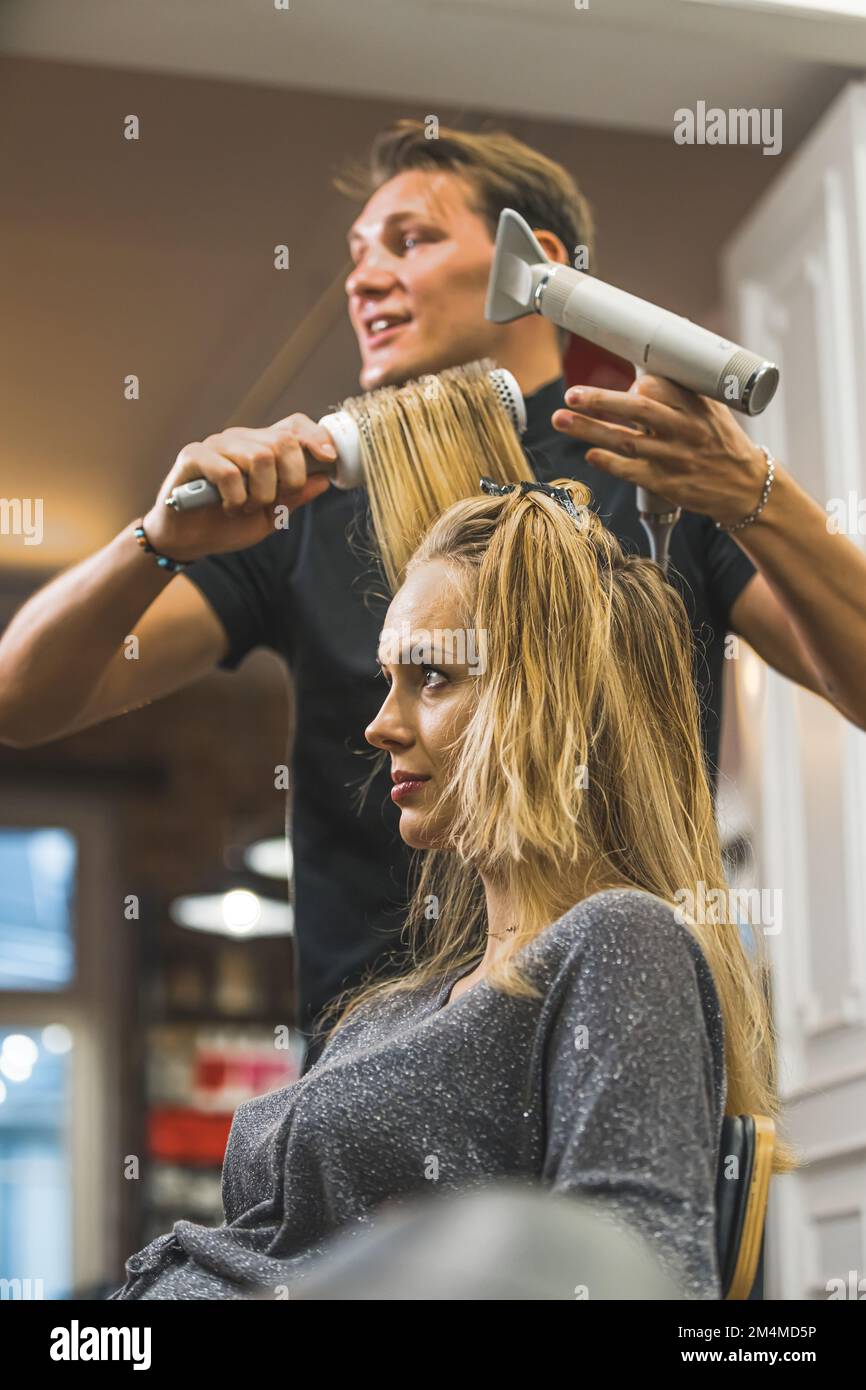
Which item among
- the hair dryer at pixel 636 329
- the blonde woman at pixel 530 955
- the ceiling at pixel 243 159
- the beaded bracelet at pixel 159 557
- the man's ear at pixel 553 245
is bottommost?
the blonde woman at pixel 530 955

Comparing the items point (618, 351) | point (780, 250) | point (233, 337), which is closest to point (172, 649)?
point (618, 351)

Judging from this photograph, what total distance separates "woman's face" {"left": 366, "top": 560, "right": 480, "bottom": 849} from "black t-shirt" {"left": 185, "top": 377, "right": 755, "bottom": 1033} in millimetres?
136

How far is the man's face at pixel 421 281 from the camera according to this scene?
4.88 feet

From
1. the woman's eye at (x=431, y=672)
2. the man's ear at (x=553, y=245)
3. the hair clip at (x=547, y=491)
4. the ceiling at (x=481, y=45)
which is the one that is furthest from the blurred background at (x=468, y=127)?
the woman's eye at (x=431, y=672)

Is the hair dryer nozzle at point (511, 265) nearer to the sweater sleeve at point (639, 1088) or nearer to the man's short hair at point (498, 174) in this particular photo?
the man's short hair at point (498, 174)

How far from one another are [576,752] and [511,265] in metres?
0.53

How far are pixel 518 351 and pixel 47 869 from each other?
4.06 m

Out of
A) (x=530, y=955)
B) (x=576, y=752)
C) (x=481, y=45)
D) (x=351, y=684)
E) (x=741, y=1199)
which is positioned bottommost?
(x=741, y=1199)

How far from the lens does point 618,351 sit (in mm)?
1338

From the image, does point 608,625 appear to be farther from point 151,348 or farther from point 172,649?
point 151,348

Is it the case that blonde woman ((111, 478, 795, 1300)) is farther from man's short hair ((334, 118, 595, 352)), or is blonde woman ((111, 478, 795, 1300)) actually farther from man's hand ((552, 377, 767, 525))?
man's short hair ((334, 118, 595, 352))

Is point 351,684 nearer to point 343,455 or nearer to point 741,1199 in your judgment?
point 343,455

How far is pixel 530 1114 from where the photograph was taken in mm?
1001
